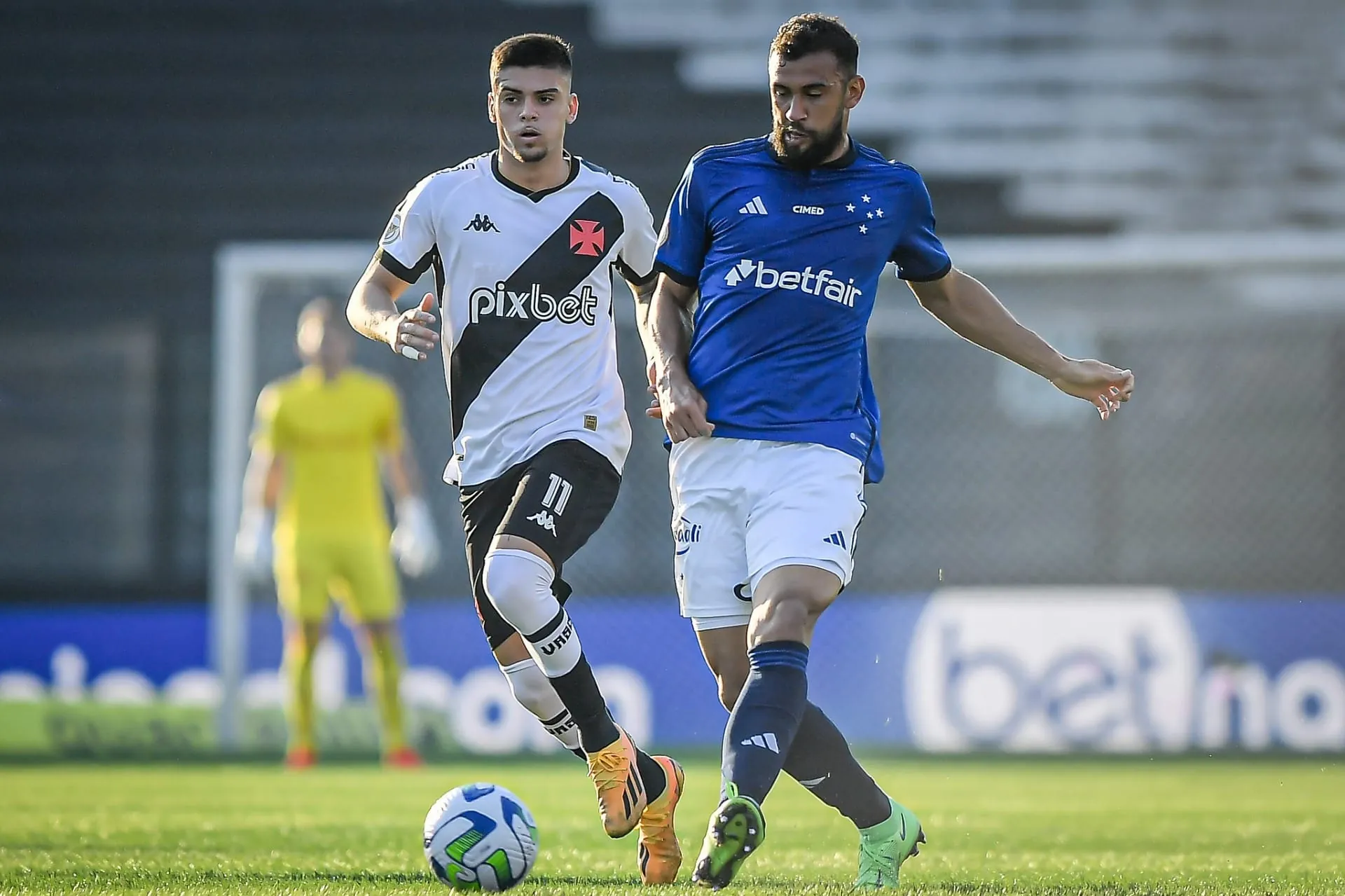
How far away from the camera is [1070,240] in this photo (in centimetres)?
1362

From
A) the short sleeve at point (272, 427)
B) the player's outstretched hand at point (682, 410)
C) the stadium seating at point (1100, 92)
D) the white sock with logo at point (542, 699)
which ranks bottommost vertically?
the white sock with logo at point (542, 699)

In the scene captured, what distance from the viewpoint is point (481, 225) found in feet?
17.1

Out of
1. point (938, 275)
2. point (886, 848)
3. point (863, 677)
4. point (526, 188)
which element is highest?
point (526, 188)

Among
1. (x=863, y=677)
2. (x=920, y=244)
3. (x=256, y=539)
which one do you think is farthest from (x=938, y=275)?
Answer: (x=863, y=677)

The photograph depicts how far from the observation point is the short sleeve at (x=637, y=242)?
213 inches

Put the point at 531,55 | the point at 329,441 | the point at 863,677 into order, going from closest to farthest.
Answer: the point at 531,55 → the point at 329,441 → the point at 863,677

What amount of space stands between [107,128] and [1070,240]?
690 centimetres

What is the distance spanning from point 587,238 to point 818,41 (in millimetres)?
1099

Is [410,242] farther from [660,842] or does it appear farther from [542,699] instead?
[660,842]

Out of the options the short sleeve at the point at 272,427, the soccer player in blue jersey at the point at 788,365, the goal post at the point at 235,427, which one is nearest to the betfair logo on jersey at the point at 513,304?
the soccer player in blue jersey at the point at 788,365

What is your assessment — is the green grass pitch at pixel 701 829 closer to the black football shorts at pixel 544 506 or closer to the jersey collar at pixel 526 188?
the black football shorts at pixel 544 506

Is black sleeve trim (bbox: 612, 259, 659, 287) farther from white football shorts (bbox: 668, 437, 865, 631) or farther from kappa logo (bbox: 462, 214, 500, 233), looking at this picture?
white football shorts (bbox: 668, 437, 865, 631)

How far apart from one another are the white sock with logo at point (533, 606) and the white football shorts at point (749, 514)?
40 centimetres

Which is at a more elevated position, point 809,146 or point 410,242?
point 809,146
